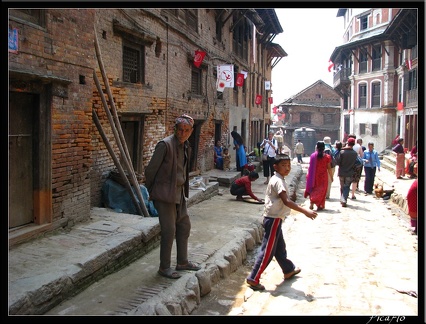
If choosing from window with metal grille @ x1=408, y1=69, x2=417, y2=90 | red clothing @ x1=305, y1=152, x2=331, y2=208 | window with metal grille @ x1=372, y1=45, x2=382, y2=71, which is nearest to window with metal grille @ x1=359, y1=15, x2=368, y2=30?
window with metal grille @ x1=372, y1=45, x2=382, y2=71

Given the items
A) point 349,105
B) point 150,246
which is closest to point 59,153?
point 150,246

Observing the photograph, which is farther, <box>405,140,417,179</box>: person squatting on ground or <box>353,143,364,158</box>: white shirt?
<box>405,140,417,179</box>: person squatting on ground

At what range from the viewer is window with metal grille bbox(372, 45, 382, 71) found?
34344 mm

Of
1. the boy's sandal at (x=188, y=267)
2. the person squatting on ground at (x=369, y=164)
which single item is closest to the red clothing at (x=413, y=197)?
the boy's sandal at (x=188, y=267)

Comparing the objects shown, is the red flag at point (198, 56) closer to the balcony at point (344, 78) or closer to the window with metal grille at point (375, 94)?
the window with metal grille at point (375, 94)

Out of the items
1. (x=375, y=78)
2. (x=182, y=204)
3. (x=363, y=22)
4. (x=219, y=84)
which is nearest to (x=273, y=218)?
(x=182, y=204)

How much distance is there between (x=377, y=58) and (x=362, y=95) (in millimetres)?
3710

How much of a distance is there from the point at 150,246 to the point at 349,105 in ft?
122

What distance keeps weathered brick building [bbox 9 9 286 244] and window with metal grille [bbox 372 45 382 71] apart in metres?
22.0

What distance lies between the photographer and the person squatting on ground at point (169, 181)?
4836 mm

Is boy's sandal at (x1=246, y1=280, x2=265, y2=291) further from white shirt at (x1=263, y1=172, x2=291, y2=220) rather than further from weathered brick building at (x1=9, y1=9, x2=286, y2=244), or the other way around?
weathered brick building at (x1=9, y1=9, x2=286, y2=244)

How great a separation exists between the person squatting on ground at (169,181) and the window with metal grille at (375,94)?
3336 centimetres

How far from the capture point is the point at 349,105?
4047cm

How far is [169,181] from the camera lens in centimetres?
486
